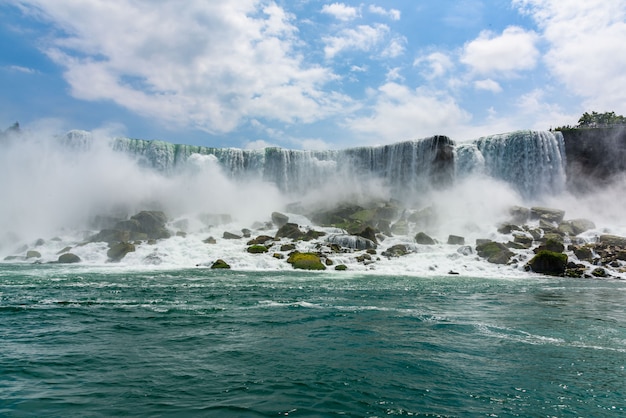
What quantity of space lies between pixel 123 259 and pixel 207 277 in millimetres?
12333

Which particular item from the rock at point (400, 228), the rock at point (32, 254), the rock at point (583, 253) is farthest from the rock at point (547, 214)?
the rock at point (32, 254)

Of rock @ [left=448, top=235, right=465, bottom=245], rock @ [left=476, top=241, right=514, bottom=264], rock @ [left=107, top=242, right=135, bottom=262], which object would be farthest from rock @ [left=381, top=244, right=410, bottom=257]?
rock @ [left=107, top=242, right=135, bottom=262]

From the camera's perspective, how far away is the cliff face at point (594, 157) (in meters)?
44.3

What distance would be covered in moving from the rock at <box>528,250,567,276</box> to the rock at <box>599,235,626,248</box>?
294 inches

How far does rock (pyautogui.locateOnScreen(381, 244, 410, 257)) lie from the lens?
30.7 meters

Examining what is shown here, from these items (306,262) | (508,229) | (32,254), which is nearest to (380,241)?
(306,262)

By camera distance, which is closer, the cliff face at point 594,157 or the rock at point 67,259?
the rock at point 67,259

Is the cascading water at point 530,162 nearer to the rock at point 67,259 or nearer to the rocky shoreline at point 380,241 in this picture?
the rocky shoreline at point 380,241

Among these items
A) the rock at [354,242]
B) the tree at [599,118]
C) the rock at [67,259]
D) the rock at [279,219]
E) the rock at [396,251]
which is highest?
the tree at [599,118]

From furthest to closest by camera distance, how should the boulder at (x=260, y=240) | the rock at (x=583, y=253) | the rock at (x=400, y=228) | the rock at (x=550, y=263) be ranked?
1. the rock at (x=400, y=228)
2. the boulder at (x=260, y=240)
3. the rock at (x=583, y=253)
4. the rock at (x=550, y=263)

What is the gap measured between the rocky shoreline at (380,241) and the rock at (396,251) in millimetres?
74

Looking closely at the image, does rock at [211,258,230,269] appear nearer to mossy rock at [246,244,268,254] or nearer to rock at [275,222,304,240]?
mossy rock at [246,244,268,254]

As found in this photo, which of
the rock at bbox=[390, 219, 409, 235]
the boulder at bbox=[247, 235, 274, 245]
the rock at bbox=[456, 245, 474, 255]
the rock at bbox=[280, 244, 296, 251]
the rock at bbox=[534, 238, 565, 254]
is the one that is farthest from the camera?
the rock at bbox=[390, 219, 409, 235]

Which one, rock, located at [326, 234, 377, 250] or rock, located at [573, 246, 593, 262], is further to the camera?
rock, located at [326, 234, 377, 250]
